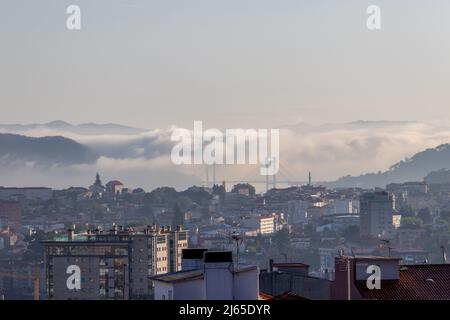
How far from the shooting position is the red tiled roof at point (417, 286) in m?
21.8

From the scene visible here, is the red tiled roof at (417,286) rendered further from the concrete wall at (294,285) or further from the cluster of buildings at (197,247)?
the concrete wall at (294,285)

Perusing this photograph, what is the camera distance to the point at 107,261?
102188 millimetres

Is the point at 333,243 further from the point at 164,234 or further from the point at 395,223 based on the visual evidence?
the point at 164,234

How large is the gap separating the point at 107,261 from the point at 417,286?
79915mm

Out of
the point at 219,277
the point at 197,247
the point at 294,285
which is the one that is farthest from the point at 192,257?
the point at 197,247

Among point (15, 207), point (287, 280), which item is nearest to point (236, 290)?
point (287, 280)

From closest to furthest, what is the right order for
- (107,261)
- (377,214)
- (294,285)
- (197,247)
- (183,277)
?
(183,277) < (294,285) < (197,247) < (107,261) < (377,214)

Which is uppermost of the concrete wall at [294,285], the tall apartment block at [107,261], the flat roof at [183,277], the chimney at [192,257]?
the chimney at [192,257]

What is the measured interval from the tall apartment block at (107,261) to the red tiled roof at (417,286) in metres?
67.4

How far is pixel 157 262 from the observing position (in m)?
106

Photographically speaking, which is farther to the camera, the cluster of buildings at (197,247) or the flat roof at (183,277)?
the cluster of buildings at (197,247)

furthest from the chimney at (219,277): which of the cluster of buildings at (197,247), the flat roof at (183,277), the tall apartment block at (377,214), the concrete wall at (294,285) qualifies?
the tall apartment block at (377,214)

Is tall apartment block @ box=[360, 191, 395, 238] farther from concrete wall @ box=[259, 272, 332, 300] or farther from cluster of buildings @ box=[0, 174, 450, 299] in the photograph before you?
concrete wall @ box=[259, 272, 332, 300]

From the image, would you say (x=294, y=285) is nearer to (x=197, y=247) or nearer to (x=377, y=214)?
(x=197, y=247)
